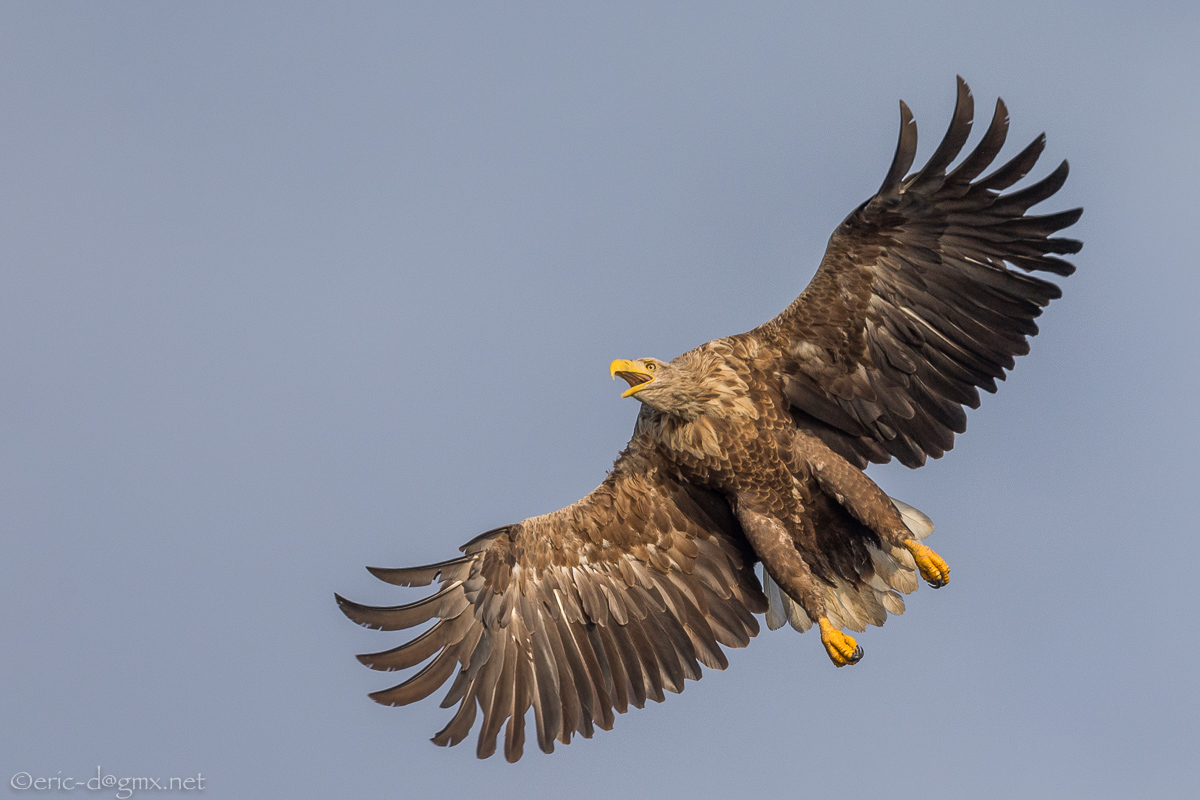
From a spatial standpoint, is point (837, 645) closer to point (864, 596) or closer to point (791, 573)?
point (791, 573)

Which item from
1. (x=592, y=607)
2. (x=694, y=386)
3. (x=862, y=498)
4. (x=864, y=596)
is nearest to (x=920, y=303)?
(x=862, y=498)

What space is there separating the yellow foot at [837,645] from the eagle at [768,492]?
0.02 m

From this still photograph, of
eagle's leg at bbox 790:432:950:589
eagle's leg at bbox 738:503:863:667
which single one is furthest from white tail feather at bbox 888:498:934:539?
eagle's leg at bbox 738:503:863:667

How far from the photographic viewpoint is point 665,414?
11008 millimetres

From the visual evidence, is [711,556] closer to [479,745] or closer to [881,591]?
[881,591]

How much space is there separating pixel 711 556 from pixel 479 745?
2.52 m

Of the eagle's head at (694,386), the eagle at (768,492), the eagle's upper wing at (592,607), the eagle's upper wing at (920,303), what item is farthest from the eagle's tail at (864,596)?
the eagle's head at (694,386)

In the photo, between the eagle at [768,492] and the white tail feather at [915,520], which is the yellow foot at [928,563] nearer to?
the eagle at [768,492]

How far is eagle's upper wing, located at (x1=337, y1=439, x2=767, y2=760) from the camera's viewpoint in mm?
11195

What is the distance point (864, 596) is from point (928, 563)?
4.45 feet

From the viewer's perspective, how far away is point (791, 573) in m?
10.6

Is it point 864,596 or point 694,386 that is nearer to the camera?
point 694,386

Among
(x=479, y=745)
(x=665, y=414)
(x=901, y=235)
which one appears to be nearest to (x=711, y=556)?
(x=665, y=414)

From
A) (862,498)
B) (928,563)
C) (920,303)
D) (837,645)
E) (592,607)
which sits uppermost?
(920,303)
